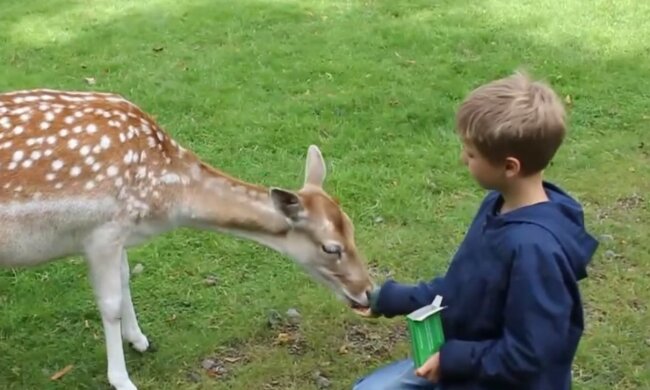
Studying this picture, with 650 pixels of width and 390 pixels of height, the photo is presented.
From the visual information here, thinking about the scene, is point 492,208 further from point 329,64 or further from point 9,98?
point 329,64

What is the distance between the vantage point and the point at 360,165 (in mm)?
6484

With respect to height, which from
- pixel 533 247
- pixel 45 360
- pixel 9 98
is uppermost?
pixel 533 247

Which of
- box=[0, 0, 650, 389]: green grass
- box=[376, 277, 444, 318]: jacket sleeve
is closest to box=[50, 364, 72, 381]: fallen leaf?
box=[0, 0, 650, 389]: green grass

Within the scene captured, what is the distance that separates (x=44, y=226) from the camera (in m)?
4.06

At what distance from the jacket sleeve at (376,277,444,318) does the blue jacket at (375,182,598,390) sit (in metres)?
0.18

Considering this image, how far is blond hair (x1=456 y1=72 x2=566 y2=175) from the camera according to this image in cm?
281

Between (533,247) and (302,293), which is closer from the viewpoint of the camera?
(533,247)

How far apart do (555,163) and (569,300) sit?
3.81 meters

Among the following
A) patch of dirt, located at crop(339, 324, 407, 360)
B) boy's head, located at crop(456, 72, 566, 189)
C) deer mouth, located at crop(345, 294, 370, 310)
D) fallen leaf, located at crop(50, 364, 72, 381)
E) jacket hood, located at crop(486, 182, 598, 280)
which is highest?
Answer: boy's head, located at crop(456, 72, 566, 189)

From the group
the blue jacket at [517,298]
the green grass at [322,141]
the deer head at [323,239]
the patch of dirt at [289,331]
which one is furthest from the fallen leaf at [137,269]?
the blue jacket at [517,298]

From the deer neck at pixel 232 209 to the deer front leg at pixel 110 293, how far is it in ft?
1.09

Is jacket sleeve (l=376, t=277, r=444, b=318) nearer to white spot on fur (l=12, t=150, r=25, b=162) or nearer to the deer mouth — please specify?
the deer mouth

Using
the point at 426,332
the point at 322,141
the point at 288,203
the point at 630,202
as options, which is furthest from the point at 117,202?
the point at 630,202

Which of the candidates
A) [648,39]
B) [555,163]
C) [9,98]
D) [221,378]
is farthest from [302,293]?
[648,39]
